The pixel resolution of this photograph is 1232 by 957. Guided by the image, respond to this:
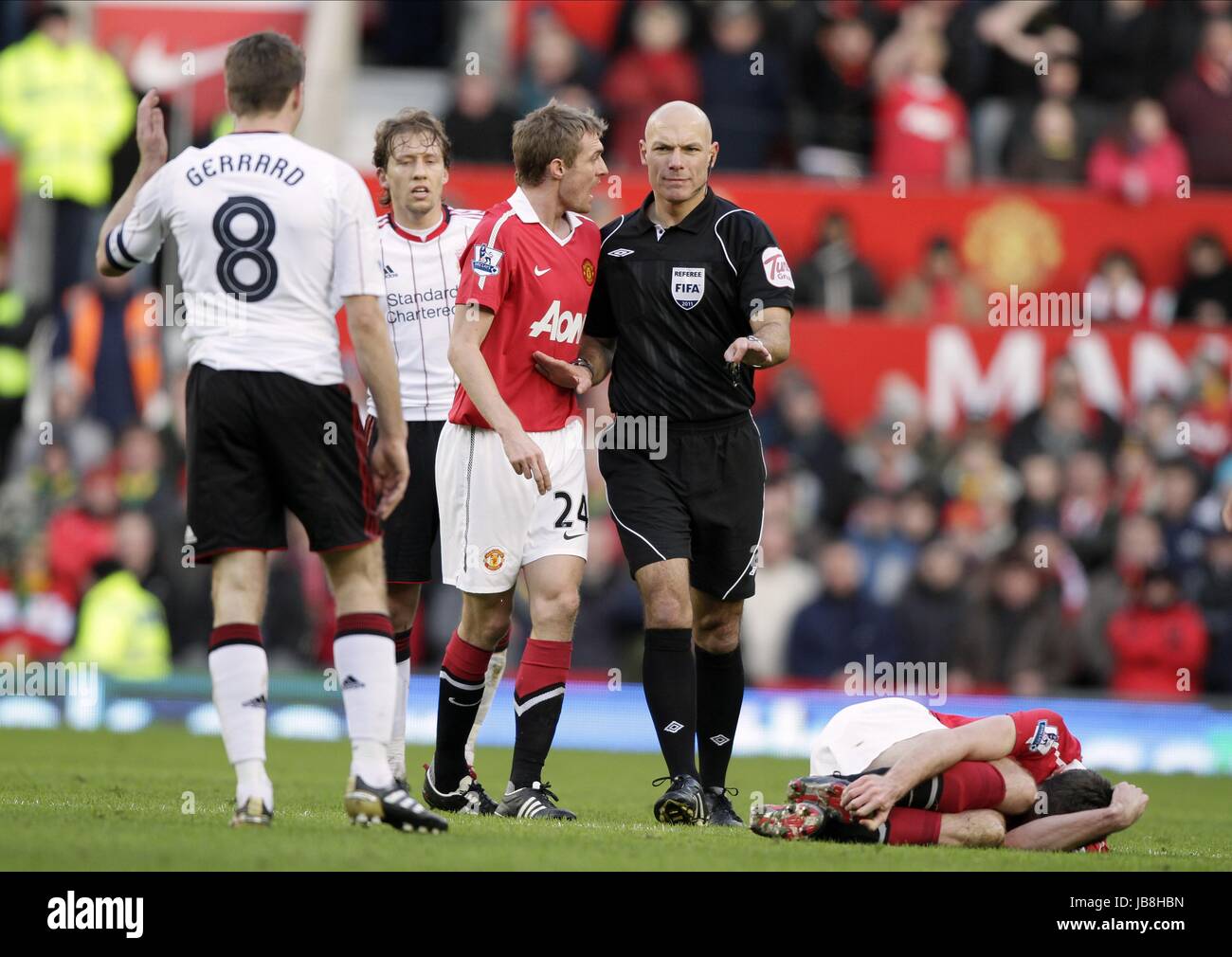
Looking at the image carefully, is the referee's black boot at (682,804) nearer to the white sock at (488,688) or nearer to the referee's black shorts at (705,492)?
the referee's black shorts at (705,492)

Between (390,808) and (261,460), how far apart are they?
122cm

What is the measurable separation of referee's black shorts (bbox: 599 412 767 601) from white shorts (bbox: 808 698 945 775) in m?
0.90

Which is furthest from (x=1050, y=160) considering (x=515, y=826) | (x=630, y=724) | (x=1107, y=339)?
(x=515, y=826)

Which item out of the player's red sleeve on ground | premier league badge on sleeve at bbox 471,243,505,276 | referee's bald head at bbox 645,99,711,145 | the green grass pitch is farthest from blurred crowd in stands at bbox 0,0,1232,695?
the player's red sleeve on ground

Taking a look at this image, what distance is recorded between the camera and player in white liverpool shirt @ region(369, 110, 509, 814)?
8.71 metres

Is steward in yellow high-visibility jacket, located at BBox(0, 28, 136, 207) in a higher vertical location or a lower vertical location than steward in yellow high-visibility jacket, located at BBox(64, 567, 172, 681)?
higher

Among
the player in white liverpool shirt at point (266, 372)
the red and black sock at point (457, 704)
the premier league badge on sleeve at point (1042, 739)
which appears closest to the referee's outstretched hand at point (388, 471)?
the player in white liverpool shirt at point (266, 372)

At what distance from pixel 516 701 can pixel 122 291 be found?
9.62 m

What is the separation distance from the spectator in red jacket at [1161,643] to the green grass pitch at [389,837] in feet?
11.2

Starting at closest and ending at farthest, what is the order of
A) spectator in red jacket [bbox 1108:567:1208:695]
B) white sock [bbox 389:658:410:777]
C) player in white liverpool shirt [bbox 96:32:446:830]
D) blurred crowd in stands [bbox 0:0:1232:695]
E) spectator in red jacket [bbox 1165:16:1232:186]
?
player in white liverpool shirt [bbox 96:32:446:830], white sock [bbox 389:658:410:777], spectator in red jacket [bbox 1108:567:1208:695], blurred crowd in stands [bbox 0:0:1232:695], spectator in red jacket [bbox 1165:16:1232:186]

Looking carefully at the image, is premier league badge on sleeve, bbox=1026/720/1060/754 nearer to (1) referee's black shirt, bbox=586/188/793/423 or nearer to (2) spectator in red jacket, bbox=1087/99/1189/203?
(1) referee's black shirt, bbox=586/188/793/423

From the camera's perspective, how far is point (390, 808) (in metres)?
6.50

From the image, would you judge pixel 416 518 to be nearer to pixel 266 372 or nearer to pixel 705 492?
pixel 705 492
